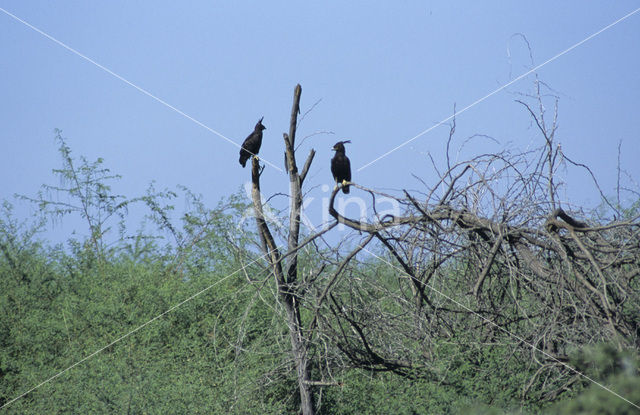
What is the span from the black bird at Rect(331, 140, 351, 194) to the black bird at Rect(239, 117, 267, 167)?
71cm

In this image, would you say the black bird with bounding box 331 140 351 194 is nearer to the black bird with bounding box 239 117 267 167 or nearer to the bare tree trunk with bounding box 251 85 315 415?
the bare tree trunk with bounding box 251 85 315 415

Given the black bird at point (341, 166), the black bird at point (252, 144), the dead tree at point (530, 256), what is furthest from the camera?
the black bird at point (252, 144)

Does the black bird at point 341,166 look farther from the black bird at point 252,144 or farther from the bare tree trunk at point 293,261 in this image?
the black bird at point 252,144

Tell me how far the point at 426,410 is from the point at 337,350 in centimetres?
88

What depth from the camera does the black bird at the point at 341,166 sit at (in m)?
5.29

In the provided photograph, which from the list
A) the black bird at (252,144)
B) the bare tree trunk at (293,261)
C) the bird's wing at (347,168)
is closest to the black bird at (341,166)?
the bird's wing at (347,168)

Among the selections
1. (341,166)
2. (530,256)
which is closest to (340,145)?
(341,166)

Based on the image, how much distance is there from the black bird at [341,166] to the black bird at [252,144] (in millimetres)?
712

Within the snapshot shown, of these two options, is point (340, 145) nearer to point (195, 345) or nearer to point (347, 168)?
point (347, 168)

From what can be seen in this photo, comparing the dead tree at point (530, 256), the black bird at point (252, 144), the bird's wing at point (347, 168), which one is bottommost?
the dead tree at point (530, 256)

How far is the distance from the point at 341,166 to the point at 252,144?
33.7 inches

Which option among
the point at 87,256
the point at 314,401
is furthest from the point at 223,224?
the point at 314,401

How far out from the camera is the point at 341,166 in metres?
5.29

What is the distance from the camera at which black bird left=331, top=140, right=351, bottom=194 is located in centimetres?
529
